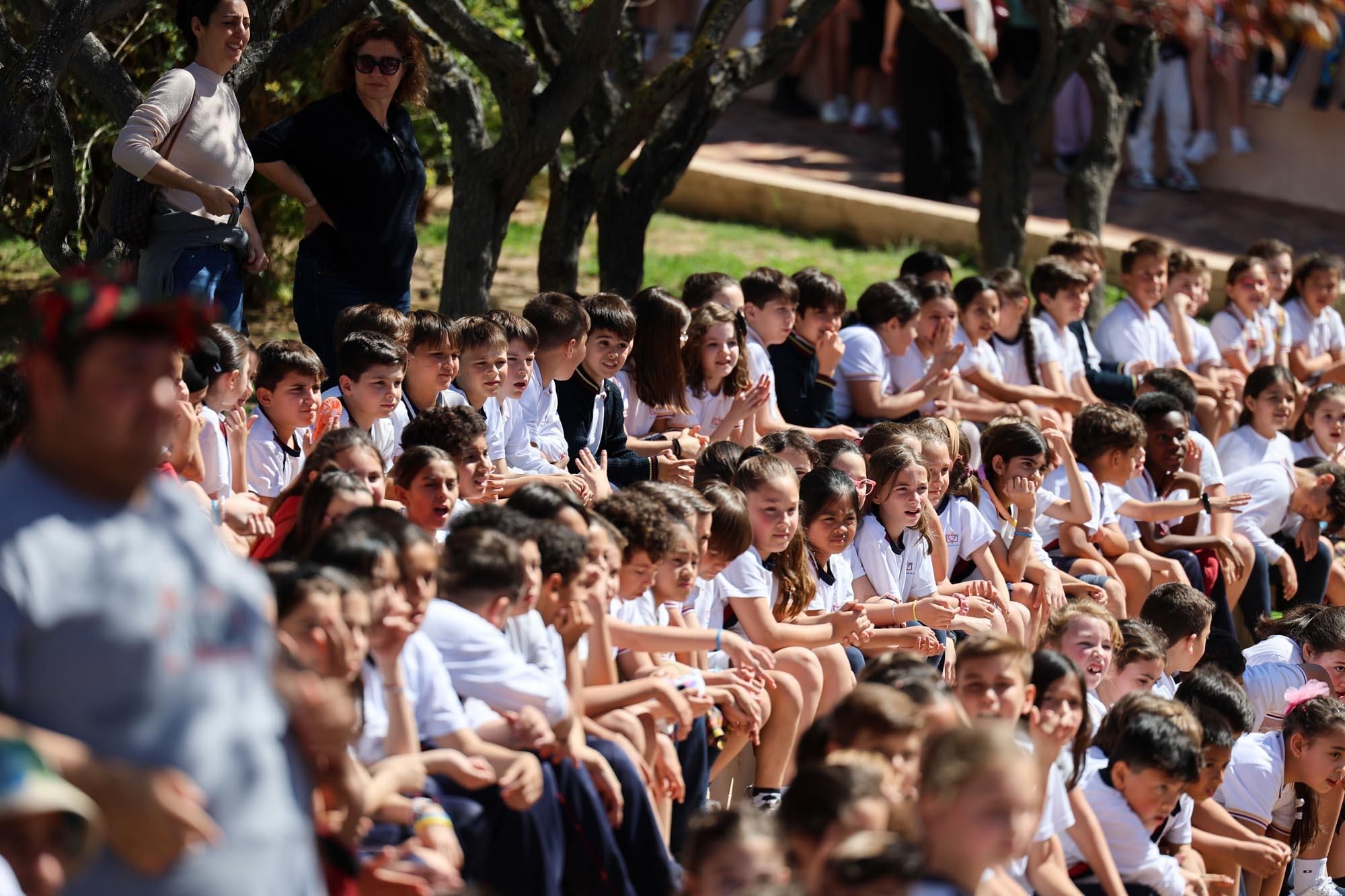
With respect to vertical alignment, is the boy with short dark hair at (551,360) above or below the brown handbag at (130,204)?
below

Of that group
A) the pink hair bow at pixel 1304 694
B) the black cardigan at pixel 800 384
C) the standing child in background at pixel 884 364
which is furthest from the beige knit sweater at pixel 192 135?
the pink hair bow at pixel 1304 694

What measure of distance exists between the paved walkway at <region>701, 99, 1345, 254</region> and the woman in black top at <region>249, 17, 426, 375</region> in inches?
309

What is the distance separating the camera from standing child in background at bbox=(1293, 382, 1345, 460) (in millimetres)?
8383

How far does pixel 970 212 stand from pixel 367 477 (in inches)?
345

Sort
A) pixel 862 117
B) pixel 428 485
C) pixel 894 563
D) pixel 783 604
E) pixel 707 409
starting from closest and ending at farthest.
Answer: pixel 428 485 → pixel 783 604 → pixel 894 563 → pixel 707 409 → pixel 862 117

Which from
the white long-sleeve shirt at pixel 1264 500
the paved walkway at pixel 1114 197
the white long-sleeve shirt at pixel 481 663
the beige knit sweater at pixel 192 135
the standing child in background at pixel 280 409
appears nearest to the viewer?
the white long-sleeve shirt at pixel 481 663

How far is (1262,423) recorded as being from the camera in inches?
324

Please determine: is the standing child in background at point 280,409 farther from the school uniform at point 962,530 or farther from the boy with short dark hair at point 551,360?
the school uniform at point 962,530

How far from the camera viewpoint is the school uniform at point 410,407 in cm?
561

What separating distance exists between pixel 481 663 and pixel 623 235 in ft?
16.0

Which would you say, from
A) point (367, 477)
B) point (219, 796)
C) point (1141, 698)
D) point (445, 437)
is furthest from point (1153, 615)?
point (219, 796)

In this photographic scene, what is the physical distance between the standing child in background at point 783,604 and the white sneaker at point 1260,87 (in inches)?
375

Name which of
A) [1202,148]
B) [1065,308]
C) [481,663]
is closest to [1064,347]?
[1065,308]

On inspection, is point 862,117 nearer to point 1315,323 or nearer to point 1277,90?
point 1277,90
